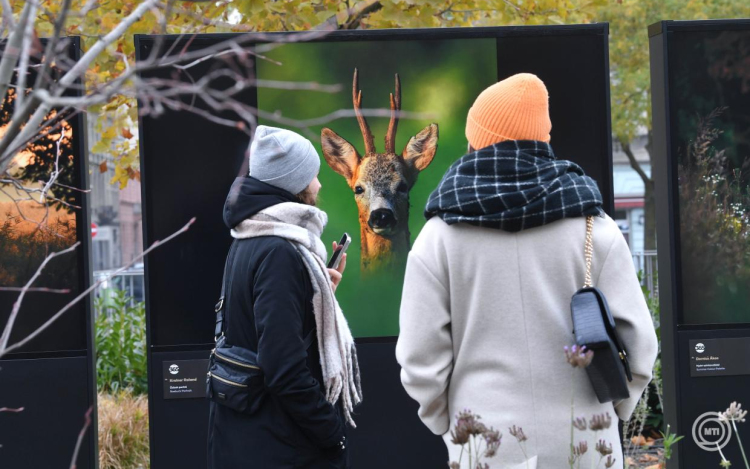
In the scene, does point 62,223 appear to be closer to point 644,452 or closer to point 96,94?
point 96,94

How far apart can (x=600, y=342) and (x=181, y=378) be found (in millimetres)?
2618

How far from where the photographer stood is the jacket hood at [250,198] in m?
3.07

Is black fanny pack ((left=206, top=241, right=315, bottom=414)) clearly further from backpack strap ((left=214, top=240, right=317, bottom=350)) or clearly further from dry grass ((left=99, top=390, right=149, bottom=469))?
dry grass ((left=99, top=390, right=149, bottom=469))

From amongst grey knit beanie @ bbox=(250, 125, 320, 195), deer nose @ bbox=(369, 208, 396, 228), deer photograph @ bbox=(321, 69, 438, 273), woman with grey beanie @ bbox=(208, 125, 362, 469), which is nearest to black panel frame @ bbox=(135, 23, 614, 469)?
deer photograph @ bbox=(321, 69, 438, 273)

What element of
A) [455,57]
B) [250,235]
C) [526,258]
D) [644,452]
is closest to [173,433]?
[250,235]

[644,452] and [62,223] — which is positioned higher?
[62,223]

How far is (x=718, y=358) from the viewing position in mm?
4594

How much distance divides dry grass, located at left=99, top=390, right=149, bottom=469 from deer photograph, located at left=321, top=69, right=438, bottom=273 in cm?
266

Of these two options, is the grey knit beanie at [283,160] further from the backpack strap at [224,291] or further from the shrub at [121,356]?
the shrub at [121,356]

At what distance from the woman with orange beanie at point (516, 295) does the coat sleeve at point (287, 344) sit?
0.47m

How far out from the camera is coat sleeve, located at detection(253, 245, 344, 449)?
2.83m

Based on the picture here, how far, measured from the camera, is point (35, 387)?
174 inches

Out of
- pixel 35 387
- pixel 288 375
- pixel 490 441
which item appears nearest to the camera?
pixel 490 441

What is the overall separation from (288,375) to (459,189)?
0.83 m
